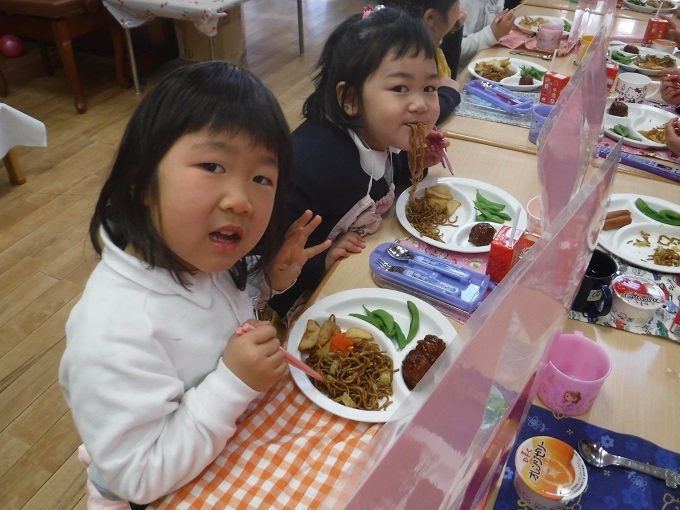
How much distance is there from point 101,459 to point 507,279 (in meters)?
0.59

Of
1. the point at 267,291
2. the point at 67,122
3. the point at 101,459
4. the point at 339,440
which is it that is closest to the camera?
the point at 101,459

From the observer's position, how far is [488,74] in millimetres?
2158

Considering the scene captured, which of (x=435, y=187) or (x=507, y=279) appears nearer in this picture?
(x=507, y=279)

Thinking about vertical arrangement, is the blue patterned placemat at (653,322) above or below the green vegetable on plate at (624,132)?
below

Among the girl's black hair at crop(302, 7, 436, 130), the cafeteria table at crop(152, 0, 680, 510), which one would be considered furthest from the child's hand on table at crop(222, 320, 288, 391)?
the girl's black hair at crop(302, 7, 436, 130)

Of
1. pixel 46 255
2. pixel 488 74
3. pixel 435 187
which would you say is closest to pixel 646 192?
pixel 435 187

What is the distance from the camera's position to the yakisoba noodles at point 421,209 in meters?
1.34

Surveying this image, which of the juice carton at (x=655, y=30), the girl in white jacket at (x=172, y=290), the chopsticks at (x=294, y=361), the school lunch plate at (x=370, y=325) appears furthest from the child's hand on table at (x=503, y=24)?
the chopsticks at (x=294, y=361)

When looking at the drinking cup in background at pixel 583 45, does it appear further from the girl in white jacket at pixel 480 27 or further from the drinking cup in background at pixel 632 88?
the girl in white jacket at pixel 480 27

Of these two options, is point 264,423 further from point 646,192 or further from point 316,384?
point 646,192

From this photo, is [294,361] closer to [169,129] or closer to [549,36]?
[169,129]

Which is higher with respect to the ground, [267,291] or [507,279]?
[507,279]

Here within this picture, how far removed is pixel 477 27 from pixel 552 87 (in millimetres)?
1131

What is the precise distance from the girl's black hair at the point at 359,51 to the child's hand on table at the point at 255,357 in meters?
0.72
